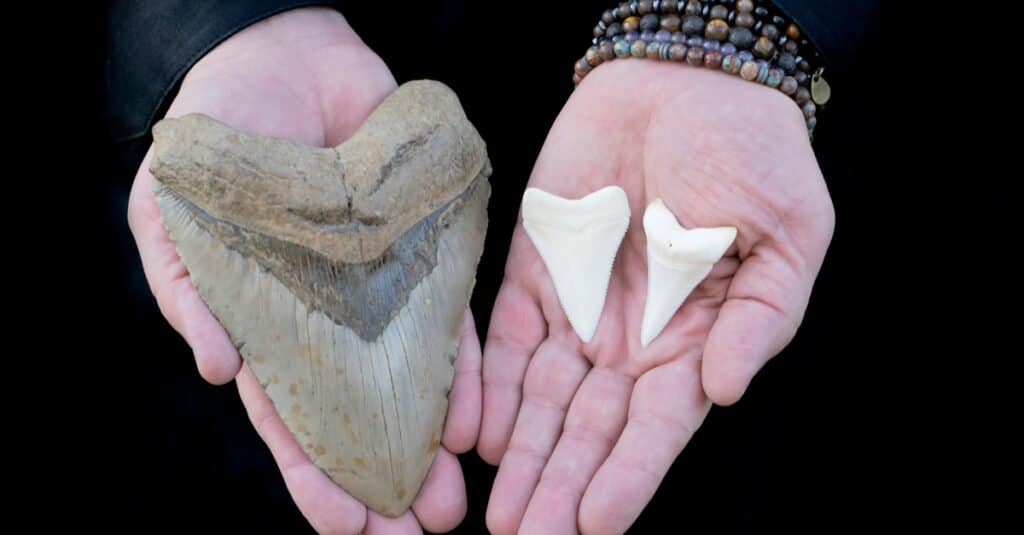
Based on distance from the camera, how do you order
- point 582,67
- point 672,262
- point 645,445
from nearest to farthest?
point 645,445 → point 672,262 → point 582,67

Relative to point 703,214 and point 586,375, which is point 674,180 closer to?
point 703,214

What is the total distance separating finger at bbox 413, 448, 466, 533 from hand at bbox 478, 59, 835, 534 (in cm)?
7

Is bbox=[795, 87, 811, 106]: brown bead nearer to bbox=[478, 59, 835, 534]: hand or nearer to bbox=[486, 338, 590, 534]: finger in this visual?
bbox=[478, 59, 835, 534]: hand

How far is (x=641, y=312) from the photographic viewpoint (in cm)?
157

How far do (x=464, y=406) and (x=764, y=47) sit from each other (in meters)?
0.79

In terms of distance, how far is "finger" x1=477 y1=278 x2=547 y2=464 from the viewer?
153 cm

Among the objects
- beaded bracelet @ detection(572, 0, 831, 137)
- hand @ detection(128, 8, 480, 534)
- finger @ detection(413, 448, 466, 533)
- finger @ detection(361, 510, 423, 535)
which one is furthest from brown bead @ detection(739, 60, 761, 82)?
finger @ detection(361, 510, 423, 535)

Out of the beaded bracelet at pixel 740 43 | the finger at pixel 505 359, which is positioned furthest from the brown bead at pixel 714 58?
the finger at pixel 505 359

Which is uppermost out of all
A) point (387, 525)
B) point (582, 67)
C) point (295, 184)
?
point (582, 67)

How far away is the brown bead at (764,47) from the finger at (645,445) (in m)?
0.55

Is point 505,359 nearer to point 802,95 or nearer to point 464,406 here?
point 464,406

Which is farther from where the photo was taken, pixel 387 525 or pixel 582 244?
pixel 582 244

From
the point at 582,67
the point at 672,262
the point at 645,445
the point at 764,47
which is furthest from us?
the point at 582,67

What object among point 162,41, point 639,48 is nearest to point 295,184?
point 162,41
